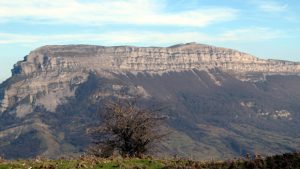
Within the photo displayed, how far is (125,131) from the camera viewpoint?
42.5 m

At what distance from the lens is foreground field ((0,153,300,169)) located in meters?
22.2

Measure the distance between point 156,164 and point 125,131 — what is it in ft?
55.4

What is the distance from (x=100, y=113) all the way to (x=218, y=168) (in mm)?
22850

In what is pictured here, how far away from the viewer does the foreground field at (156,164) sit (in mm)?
22173

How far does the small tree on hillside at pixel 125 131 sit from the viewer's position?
42.4 meters

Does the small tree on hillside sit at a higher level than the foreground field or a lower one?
lower

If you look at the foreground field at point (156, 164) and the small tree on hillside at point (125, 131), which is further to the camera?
the small tree on hillside at point (125, 131)

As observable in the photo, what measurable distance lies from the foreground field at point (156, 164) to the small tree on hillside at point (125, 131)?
14.8 metres

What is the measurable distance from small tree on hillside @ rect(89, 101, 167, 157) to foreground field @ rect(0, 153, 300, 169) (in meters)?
14.8

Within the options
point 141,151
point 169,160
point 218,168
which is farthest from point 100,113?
point 218,168

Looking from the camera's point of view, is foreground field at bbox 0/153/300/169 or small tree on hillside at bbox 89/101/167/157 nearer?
foreground field at bbox 0/153/300/169

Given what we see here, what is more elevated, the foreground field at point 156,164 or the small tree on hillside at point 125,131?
the foreground field at point 156,164

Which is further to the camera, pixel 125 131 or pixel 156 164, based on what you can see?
pixel 125 131

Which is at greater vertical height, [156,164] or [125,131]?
[156,164]
